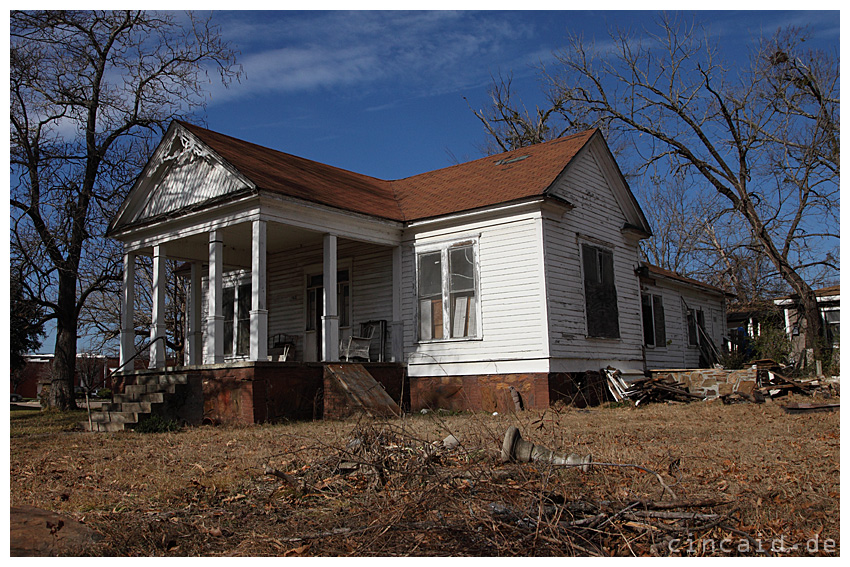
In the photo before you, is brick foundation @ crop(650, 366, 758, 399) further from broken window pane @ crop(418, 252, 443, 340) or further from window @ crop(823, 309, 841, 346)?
window @ crop(823, 309, 841, 346)

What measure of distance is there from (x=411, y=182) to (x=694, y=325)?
9.73 meters

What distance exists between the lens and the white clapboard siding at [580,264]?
1409 cm

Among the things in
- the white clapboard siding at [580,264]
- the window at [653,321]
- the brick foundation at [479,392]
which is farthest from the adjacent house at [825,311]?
the brick foundation at [479,392]

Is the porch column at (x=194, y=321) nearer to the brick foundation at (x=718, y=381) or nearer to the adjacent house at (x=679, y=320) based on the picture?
the adjacent house at (x=679, y=320)

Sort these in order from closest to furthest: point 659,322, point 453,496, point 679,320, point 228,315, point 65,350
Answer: point 453,496
point 228,315
point 65,350
point 659,322
point 679,320

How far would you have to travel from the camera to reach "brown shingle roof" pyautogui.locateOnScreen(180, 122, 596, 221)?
1413cm

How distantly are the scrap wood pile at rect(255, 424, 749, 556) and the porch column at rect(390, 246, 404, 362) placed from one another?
9279 mm

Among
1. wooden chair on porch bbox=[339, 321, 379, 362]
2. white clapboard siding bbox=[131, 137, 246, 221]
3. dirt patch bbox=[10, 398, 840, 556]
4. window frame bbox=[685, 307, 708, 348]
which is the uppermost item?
white clapboard siding bbox=[131, 137, 246, 221]

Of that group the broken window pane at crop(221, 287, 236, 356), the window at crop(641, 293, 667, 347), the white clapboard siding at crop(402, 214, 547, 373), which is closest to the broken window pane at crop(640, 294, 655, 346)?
the window at crop(641, 293, 667, 347)

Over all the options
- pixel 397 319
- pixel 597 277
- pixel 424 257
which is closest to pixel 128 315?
pixel 397 319

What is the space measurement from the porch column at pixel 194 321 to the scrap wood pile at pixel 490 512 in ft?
38.6

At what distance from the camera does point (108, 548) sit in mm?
4441

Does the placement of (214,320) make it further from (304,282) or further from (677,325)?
(677,325)

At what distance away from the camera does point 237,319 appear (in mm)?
17984
